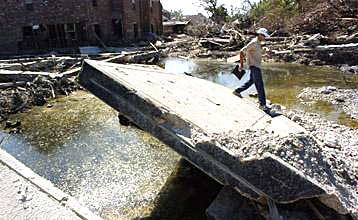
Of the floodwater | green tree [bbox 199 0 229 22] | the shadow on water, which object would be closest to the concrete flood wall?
the shadow on water

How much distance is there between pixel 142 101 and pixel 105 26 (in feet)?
99.0

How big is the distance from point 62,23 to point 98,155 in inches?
960

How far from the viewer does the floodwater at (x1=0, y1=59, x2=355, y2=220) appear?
659 centimetres

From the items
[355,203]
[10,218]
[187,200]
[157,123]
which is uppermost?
[157,123]

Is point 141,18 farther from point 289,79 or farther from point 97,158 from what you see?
point 97,158

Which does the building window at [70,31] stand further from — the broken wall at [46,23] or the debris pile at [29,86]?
the debris pile at [29,86]

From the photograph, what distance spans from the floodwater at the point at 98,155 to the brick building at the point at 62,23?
16.3 m

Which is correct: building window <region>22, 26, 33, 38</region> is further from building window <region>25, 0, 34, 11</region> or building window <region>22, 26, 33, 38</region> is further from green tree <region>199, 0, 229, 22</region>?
green tree <region>199, 0, 229, 22</region>

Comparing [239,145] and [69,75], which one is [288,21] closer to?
[69,75]

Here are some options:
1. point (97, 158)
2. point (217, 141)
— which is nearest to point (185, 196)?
point (217, 141)

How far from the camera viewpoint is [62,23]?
31.0 m

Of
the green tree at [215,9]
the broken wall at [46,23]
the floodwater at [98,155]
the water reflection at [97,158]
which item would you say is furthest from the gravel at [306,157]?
the green tree at [215,9]

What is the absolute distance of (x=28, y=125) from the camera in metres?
11.8

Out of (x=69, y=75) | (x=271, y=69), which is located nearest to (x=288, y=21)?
(x=271, y=69)
